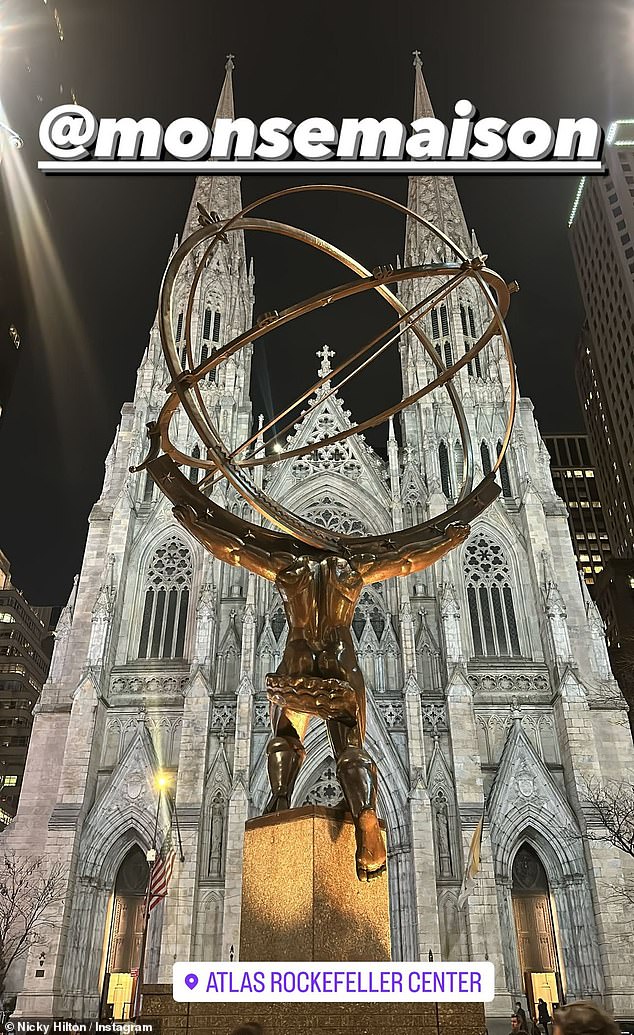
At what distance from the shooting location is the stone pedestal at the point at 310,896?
256 inches

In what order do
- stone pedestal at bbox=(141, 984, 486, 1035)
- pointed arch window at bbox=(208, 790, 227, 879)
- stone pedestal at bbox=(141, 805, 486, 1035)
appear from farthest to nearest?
pointed arch window at bbox=(208, 790, 227, 879) < stone pedestal at bbox=(141, 805, 486, 1035) < stone pedestal at bbox=(141, 984, 486, 1035)

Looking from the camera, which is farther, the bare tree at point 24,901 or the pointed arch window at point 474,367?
the pointed arch window at point 474,367

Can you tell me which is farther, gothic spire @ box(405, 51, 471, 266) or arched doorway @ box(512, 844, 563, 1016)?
gothic spire @ box(405, 51, 471, 266)

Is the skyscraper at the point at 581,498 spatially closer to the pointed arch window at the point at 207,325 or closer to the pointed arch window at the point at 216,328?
the pointed arch window at the point at 216,328

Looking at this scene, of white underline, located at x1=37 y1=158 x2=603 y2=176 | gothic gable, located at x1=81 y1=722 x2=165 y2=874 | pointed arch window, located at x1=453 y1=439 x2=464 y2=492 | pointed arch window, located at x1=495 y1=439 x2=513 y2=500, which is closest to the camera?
white underline, located at x1=37 y1=158 x2=603 y2=176

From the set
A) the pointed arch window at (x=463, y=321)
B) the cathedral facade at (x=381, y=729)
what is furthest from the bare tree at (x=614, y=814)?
the pointed arch window at (x=463, y=321)

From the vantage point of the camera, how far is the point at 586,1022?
7.98 ft

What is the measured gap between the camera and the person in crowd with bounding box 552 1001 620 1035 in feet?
7.91

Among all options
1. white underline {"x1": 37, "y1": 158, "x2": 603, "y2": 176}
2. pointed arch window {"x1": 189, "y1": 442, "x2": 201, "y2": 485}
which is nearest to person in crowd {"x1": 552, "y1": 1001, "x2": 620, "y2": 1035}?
white underline {"x1": 37, "y1": 158, "x2": 603, "y2": 176}

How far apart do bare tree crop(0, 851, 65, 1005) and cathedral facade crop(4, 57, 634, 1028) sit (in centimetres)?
49

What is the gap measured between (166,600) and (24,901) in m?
10.9

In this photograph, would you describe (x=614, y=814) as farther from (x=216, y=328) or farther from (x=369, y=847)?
(x=216, y=328)

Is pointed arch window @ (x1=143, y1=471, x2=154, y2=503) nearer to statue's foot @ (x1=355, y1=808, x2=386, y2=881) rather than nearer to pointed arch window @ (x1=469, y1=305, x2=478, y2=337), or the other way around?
pointed arch window @ (x1=469, y1=305, x2=478, y2=337)

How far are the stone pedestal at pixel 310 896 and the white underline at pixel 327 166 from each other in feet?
33.1
